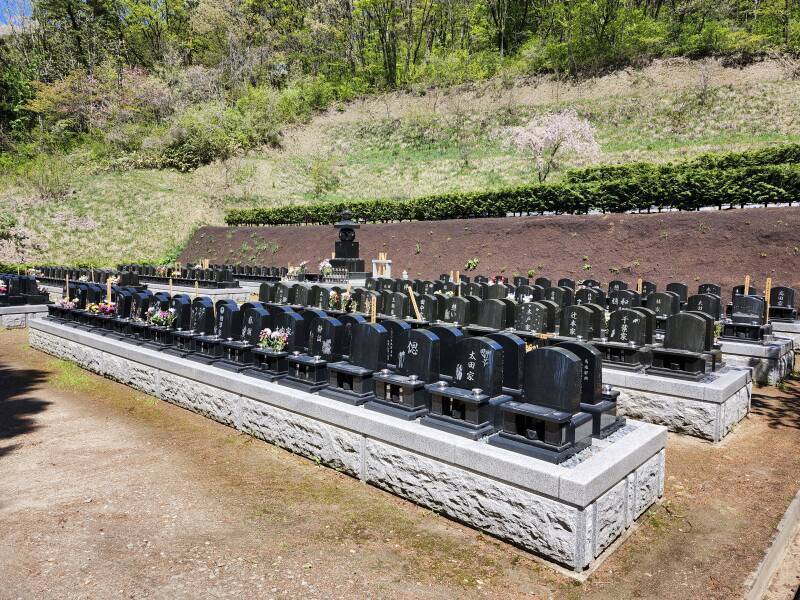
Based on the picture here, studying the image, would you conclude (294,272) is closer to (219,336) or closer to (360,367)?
(219,336)

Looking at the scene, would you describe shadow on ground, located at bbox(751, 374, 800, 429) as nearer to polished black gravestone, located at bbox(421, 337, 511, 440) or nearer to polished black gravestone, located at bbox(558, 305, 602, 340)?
polished black gravestone, located at bbox(558, 305, 602, 340)

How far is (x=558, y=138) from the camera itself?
126 feet

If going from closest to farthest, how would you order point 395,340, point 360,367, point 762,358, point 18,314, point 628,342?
point 360,367 → point 395,340 → point 628,342 → point 762,358 → point 18,314

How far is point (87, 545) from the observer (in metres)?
4.28

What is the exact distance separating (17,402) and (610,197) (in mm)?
22314

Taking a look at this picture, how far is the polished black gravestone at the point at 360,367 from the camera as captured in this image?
6.37 meters

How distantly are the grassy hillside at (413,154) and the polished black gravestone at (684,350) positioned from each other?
105 feet

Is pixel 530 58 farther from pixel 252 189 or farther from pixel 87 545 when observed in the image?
pixel 87 545

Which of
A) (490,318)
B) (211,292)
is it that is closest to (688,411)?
(490,318)

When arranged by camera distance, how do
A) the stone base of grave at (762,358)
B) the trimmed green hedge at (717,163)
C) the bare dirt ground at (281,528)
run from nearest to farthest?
the bare dirt ground at (281,528)
the stone base of grave at (762,358)
the trimmed green hedge at (717,163)

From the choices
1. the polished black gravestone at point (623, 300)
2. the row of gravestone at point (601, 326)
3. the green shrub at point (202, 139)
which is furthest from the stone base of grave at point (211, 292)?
the green shrub at point (202, 139)

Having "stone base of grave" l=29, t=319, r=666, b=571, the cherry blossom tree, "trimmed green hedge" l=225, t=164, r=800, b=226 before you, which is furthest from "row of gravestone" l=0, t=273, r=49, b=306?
the cherry blossom tree

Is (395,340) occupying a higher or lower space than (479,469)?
higher

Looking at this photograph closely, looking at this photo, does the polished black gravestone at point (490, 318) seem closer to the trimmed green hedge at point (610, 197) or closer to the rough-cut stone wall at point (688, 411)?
the rough-cut stone wall at point (688, 411)
